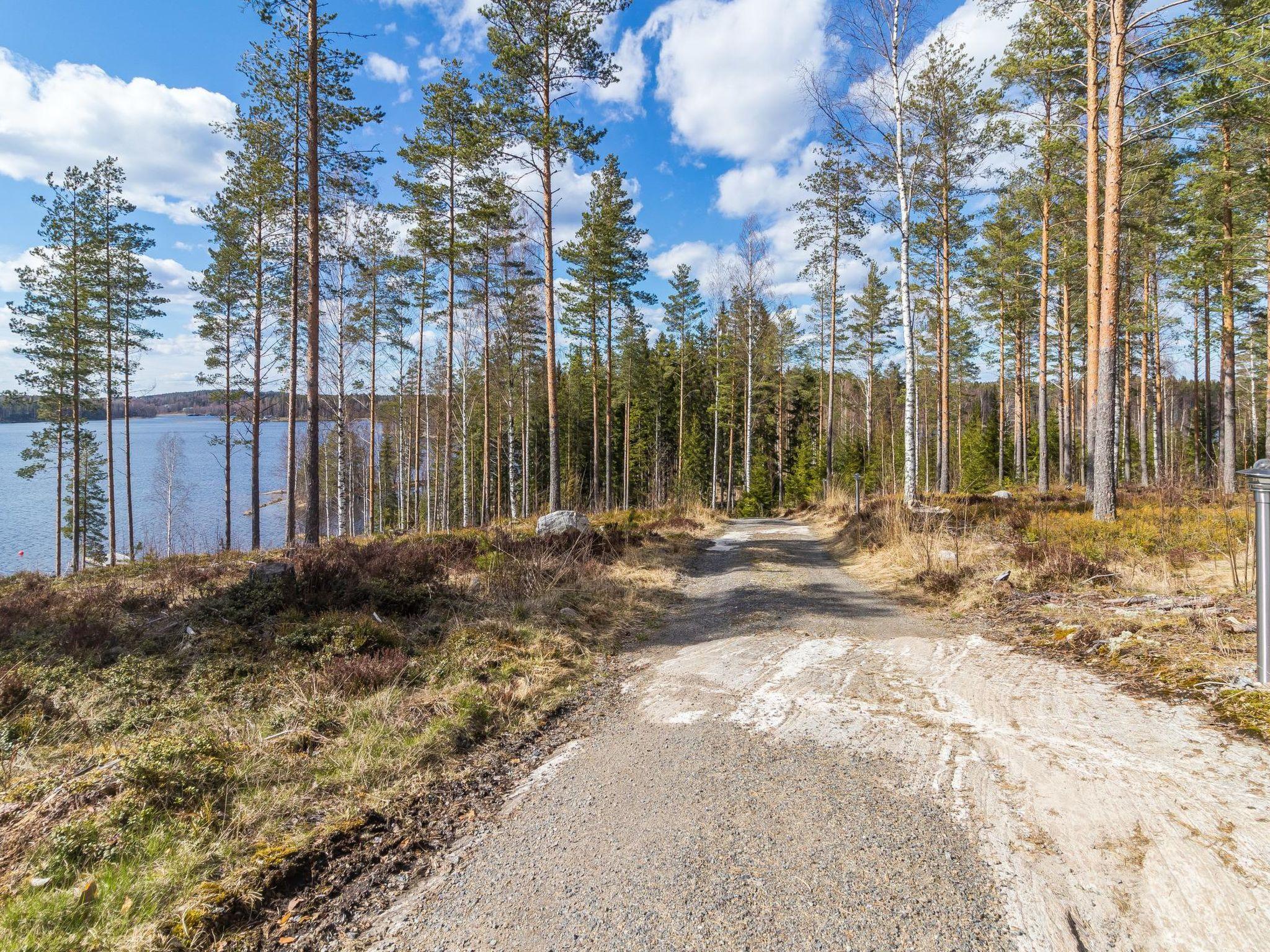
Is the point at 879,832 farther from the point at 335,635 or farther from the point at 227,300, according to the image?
the point at 227,300

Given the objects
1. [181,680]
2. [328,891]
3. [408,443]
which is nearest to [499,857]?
[328,891]

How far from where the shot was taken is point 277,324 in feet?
63.2

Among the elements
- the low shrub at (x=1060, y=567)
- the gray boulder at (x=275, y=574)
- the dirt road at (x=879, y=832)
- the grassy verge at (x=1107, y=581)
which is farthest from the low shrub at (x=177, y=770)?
the low shrub at (x=1060, y=567)

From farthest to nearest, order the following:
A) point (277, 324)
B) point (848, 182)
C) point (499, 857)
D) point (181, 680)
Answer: point (277, 324) < point (848, 182) < point (181, 680) < point (499, 857)

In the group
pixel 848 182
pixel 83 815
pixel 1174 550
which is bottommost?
pixel 83 815

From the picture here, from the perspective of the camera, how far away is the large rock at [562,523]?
11070 mm

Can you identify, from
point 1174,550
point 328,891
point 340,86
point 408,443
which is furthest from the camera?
point 408,443

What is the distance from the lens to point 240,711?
3873 millimetres

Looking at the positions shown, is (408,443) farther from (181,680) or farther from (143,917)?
(143,917)

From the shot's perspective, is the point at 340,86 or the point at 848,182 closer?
the point at 340,86

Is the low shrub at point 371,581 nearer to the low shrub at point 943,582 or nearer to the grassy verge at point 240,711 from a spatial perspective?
the grassy verge at point 240,711

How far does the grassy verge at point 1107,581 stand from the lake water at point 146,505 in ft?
58.7

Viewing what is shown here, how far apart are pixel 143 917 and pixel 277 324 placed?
70.4 feet

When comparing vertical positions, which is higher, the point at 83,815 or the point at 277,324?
the point at 277,324
